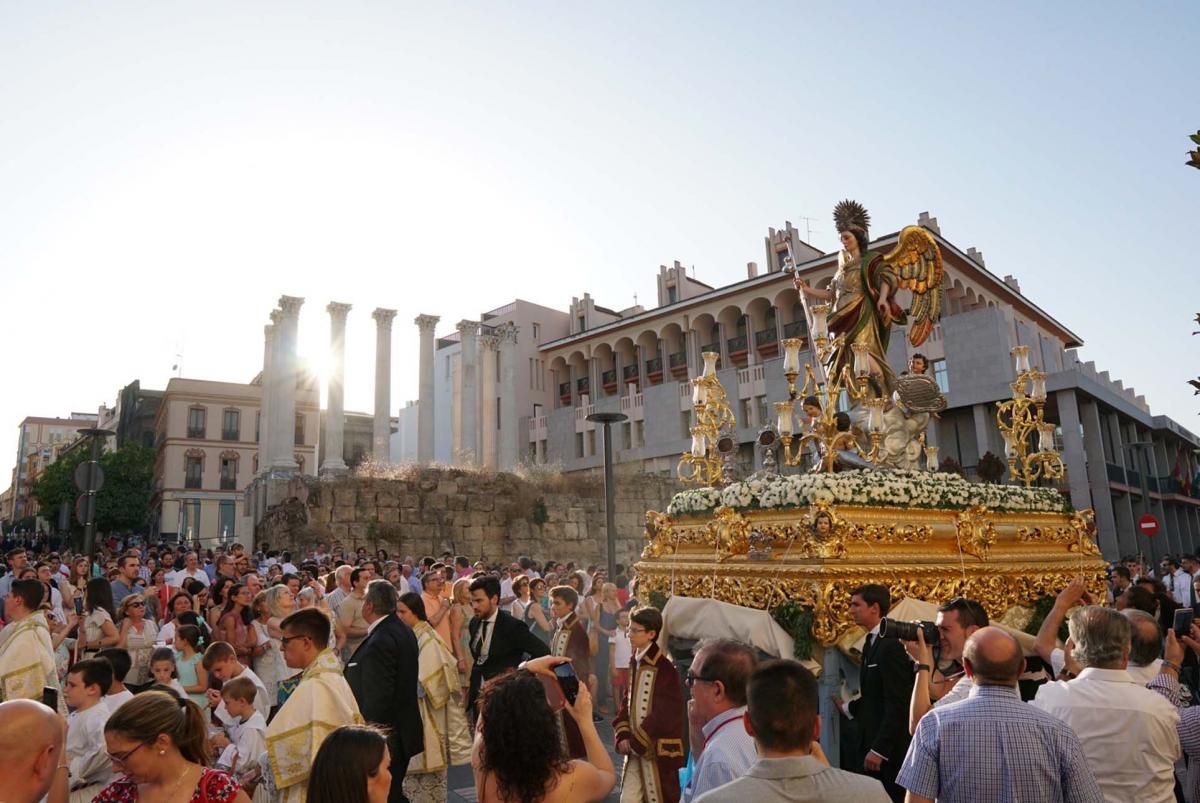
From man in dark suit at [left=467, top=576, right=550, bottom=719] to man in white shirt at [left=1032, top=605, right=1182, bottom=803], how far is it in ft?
12.4

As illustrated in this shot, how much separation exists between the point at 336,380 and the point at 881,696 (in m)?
34.8

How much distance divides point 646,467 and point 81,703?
37.5 metres

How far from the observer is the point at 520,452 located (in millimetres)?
49719

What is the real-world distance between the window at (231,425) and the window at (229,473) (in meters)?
1.46

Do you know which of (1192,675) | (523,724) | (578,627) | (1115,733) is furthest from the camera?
(1192,675)

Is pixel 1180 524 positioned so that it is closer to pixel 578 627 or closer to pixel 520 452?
pixel 520 452

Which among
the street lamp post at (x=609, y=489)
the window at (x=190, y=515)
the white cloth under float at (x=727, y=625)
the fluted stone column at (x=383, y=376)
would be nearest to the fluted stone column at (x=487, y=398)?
the fluted stone column at (x=383, y=376)

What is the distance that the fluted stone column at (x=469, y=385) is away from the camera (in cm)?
4066

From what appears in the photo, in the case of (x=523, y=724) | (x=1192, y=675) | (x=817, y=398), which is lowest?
(x=1192, y=675)

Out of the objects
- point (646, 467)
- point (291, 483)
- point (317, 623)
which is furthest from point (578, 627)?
point (646, 467)

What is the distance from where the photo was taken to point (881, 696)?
4.75m

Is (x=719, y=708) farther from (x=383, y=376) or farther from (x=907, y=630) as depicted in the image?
(x=383, y=376)

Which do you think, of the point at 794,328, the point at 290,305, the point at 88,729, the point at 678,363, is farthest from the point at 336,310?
the point at 88,729

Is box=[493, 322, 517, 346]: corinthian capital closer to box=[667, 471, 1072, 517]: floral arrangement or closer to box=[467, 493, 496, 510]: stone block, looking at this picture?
box=[467, 493, 496, 510]: stone block
